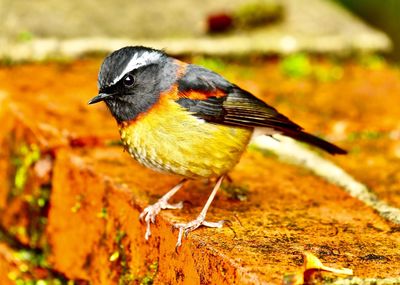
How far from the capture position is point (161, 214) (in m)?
3.46

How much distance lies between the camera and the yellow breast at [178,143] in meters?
3.69

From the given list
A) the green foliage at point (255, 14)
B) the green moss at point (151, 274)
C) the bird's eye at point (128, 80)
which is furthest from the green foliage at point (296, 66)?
the green moss at point (151, 274)

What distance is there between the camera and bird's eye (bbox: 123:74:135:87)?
379cm

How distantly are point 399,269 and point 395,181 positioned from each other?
4.13ft

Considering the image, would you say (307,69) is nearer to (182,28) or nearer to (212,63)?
(212,63)

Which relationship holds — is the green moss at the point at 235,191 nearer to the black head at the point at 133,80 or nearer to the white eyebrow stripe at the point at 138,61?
the black head at the point at 133,80

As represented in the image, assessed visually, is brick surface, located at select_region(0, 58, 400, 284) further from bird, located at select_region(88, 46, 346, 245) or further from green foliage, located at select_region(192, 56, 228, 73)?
green foliage, located at select_region(192, 56, 228, 73)

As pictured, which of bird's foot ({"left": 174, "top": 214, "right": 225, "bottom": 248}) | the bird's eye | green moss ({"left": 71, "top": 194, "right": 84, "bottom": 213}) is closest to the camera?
bird's foot ({"left": 174, "top": 214, "right": 225, "bottom": 248})

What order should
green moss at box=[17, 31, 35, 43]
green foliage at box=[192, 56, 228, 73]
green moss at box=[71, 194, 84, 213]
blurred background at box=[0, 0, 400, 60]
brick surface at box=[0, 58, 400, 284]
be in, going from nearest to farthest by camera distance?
brick surface at box=[0, 58, 400, 284] < green moss at box=[71, 194, 84, 213] < green moss at box=[17, 31, 35, 43] < blurred background at box=[0, 0, 400, 60] < green foliage at box=[192, 56, 228, 73]

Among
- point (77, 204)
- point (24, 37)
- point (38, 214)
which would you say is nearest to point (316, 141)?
point (77, 204)

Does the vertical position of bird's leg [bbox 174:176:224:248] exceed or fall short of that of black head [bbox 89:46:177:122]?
it falls short

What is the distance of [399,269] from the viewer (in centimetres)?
285

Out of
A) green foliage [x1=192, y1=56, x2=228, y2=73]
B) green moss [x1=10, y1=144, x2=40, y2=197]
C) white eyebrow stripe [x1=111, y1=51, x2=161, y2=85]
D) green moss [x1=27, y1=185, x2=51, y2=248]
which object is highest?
white eyebrow stripe [x1=111, y1=51, x2=161, y2=85]

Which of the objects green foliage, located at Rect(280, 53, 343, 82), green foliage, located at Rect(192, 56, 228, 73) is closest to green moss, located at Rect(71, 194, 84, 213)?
green foliage, located at Rect(192, 56, 228, 73)
